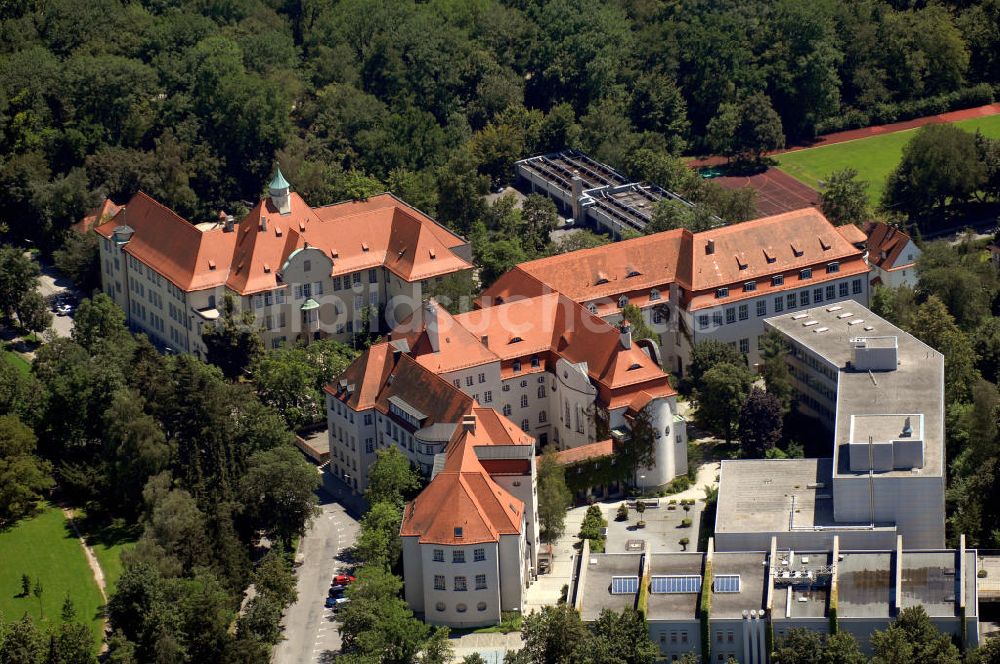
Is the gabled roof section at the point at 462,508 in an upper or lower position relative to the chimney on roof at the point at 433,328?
lower

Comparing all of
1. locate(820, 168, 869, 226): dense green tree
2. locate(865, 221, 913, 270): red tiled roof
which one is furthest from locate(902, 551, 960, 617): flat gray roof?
locate(820, 168, 869, 226): dense green tree

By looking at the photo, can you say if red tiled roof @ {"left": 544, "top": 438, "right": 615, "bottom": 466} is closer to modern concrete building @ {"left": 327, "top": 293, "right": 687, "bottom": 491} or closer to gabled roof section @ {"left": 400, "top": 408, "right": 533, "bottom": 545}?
modern concrete building @ {"left": 327, "top": 293, "right": 687, "bottom": 491}

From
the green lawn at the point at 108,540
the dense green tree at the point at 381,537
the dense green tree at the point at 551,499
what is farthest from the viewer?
the green lawn at the point at 108,540

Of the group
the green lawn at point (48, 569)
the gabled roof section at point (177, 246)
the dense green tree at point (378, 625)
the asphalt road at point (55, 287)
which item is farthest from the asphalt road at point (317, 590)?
the asphalt road at point (55, 287)

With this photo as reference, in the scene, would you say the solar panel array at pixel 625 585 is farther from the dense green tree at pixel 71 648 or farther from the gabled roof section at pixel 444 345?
the dense green tree at pixel 71 648

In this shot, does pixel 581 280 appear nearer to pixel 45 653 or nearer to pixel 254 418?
pixel 254 418

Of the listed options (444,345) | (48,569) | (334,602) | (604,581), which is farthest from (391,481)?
(48,569)

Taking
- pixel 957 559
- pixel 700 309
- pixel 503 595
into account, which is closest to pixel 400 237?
pixel 700 309
